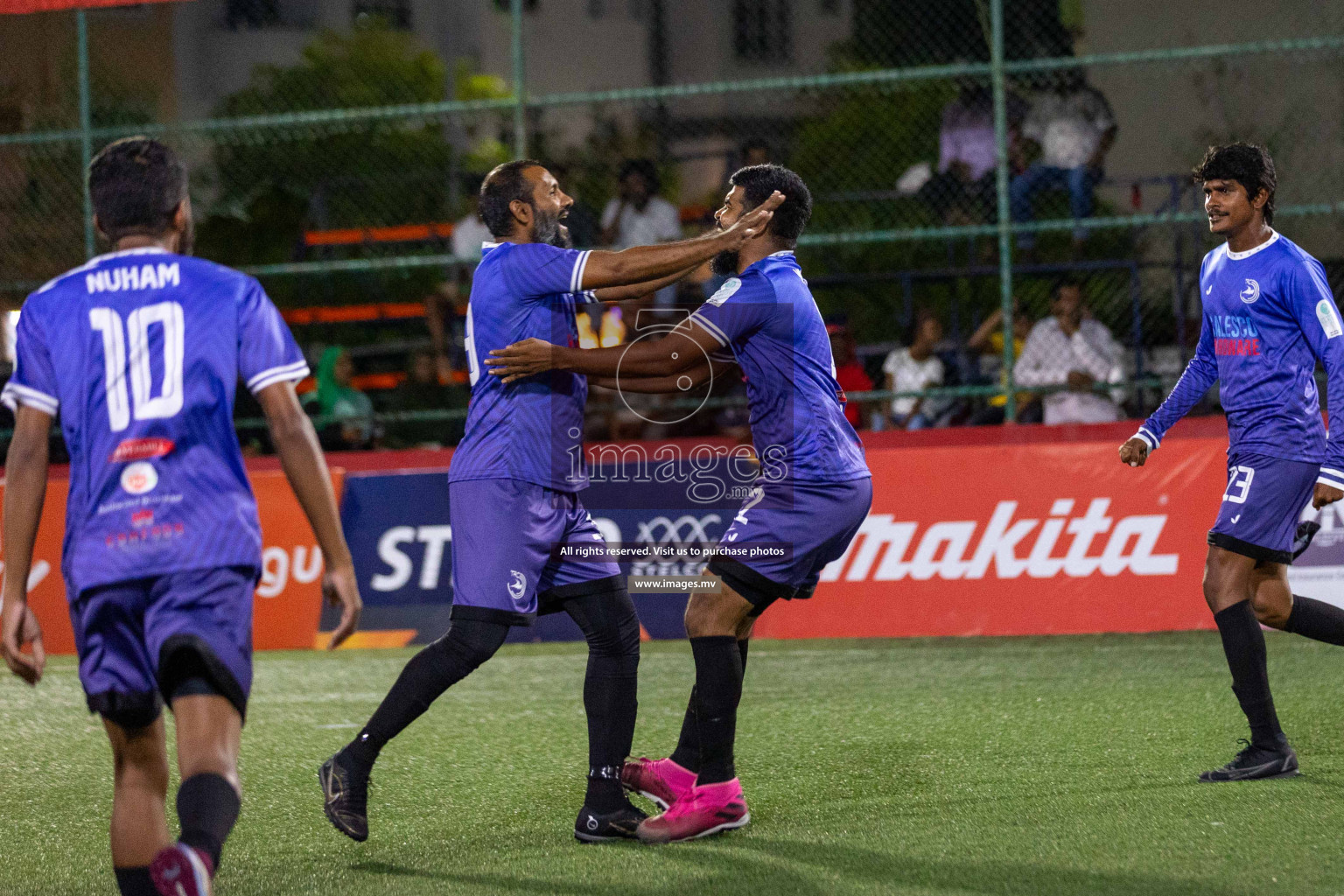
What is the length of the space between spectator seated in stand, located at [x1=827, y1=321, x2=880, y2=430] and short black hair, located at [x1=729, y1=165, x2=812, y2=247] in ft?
20.9

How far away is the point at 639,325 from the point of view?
12.7 meters

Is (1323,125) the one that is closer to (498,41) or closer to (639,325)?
(639,325)

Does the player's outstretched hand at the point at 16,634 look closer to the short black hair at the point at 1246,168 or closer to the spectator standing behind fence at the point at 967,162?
the short black hair at the point at 1246,168

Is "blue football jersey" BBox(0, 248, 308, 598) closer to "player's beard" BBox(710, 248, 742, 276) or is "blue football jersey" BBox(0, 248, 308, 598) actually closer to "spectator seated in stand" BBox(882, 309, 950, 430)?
"player's beard" BBox(710, 248, 742, 276)

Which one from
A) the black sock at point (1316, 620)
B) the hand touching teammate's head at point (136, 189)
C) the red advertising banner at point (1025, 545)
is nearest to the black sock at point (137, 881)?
the hand touching teammate's head at point (136, 189)

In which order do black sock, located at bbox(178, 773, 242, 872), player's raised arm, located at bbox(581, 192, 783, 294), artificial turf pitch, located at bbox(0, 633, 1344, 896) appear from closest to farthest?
black sock, located at bbox(178, 773, 242, 872), artificial turf pitch, located at bbox(0, 633, 1344, 896), player's raised arm, located at bbox(581, 192, 783, 294)

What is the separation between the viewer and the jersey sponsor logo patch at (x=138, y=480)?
10.7 ft

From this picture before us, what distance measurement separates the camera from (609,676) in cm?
493

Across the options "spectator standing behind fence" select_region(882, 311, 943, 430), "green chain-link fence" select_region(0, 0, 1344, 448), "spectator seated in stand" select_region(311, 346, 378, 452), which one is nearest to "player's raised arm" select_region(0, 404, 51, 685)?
"green chain-link fence" select_region(0, 0, 1344, 448)

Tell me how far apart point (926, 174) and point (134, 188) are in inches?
428

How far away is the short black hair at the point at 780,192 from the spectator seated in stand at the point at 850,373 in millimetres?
6373

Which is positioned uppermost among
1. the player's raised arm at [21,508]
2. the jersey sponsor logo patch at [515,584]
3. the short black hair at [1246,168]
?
the short black hair at [1246,168]

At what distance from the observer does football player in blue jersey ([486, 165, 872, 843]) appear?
475cm

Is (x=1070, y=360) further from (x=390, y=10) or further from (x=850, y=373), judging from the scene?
(x=390, y=10)
